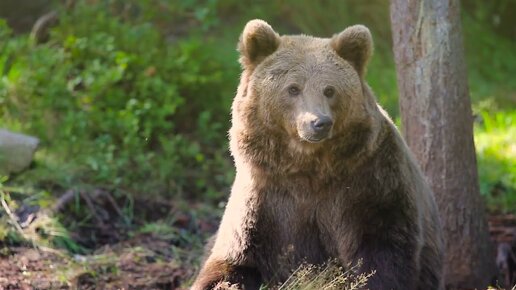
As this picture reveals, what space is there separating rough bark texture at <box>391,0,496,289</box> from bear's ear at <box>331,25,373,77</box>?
→ 1.13 metres

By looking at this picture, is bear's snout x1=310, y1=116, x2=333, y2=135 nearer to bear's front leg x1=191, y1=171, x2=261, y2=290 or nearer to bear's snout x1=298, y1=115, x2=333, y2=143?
bear's snout x1=298, y1=115, x2=333, y2=143

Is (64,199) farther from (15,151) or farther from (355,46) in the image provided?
(355,46)

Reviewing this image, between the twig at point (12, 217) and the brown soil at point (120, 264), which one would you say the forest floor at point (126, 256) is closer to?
the brown soil at point (120, 264)

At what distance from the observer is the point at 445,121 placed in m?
6.50

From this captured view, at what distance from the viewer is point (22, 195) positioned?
741cm

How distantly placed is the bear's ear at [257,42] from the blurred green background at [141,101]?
2.72 meters

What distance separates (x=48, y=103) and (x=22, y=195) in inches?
59.2

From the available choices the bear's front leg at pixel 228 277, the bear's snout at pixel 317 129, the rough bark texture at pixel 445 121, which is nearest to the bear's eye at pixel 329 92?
the bear's snout at pixel 317 129

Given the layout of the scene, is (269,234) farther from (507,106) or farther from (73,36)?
(507,106)

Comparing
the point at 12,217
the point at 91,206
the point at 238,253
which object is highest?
the point at 238,253

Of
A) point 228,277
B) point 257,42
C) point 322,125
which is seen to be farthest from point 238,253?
point 257,42

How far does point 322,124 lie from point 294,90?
42 cm

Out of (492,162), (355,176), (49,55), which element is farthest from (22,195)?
(492,162)

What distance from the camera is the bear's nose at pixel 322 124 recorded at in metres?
4.82
